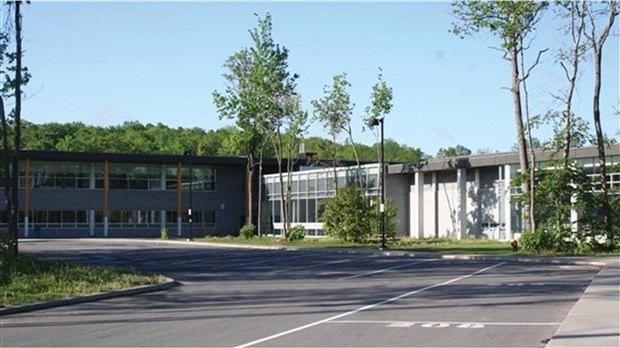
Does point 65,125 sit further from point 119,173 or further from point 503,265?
point 503,265

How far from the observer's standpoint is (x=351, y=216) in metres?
48.7

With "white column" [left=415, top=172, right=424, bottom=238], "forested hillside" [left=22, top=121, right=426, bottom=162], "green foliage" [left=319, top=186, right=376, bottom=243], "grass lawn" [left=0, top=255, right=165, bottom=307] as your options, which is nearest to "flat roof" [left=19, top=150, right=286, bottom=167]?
"white column" [left=415, top=172, right=424, bottom=238]

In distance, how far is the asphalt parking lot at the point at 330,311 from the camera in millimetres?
12602

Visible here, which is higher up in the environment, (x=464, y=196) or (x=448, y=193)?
(x=448, y=193)

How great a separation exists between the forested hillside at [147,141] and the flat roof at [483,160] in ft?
161

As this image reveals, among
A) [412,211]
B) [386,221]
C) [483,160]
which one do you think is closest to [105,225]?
[412,211]

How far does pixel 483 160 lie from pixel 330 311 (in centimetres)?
3669

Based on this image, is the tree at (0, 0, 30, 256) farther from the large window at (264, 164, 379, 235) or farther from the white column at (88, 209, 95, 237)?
the white column at (88, 209, 95, 237)

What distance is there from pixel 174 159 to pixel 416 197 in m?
26.5

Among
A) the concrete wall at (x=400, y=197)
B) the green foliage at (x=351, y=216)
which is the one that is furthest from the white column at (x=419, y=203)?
the green foliage at (x=351, y=216)

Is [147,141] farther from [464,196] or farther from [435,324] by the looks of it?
[435,324]

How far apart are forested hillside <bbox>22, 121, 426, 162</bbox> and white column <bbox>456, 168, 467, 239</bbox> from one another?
2055 inches

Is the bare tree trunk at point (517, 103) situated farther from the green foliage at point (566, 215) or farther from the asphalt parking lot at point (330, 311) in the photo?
the asphalt parking lot at point (330, 311)

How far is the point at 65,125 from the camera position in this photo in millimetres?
133750
